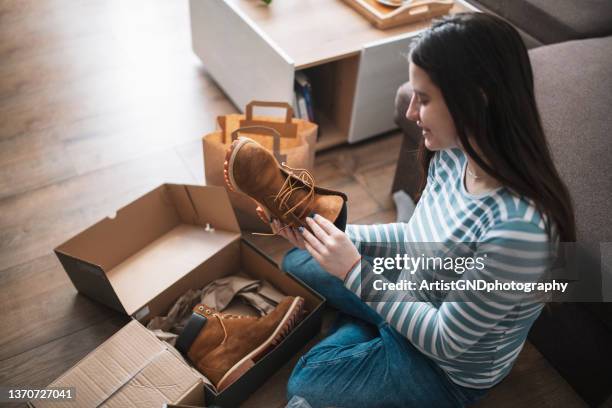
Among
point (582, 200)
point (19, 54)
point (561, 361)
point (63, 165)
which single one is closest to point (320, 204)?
point (582, 200)

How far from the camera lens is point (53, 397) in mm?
1044

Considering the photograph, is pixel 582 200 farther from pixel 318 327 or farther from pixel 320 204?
pixel 318 327

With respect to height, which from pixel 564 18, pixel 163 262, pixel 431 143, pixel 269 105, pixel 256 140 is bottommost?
pixel 163 262

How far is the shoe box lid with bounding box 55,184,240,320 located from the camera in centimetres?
133

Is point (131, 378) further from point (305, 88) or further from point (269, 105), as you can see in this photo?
point (305, 88)

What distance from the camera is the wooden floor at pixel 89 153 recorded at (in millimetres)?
1353

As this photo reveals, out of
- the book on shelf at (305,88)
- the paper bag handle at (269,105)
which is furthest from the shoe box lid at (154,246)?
the book on shelf at (305,88)

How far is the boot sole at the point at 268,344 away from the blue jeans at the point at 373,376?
80 millimetres

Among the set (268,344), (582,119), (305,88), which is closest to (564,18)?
(582,119)

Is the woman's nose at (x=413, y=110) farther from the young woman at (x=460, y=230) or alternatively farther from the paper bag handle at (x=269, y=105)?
the paper bag handle at (x=269, y=105)

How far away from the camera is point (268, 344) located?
1.22 metres

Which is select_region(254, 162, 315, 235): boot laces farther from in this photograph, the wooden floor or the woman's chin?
the wooden floor

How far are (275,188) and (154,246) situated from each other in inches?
23.1

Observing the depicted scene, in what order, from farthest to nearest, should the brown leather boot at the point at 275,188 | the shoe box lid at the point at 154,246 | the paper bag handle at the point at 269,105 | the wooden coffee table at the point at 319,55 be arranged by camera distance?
1. the wooden coffee table at the point at 319,55
2. the paper bag handle at the point at 269,105
3. the shoe box lid at the point at 154,246
4. the brown leather boot at the point at 275,188
